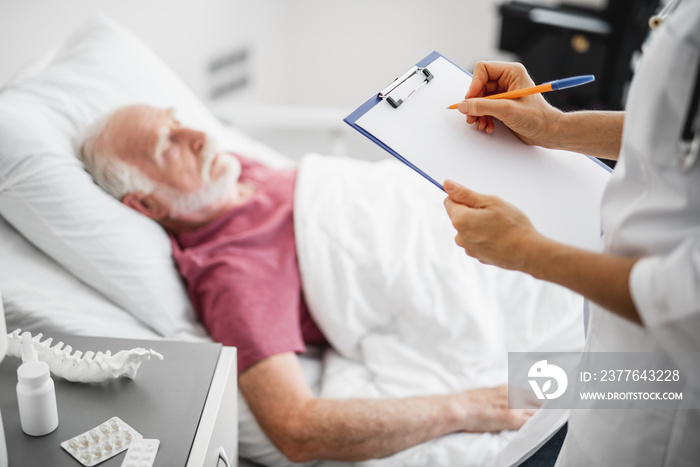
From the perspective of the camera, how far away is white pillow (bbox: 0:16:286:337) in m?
1.11

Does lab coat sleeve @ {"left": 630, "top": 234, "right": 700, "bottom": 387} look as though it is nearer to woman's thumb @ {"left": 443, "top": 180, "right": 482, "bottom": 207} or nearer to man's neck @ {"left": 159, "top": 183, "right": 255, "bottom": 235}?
woman's thumb @ {"left": 443, "top": 180, "right": 482, "bottom": 207}

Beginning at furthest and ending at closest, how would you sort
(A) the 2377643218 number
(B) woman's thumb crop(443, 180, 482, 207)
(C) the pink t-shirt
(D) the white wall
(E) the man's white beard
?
(D) the white wall → (E) the man's white beard → (C) the pink t-shirt → (B) woman's thumb crop(443, 180, 482, 207) → (A) the 2377643218 number

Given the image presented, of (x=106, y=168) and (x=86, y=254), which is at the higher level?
(x=106, y=168)

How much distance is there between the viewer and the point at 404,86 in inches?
37.7

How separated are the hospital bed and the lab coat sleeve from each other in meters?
0.60

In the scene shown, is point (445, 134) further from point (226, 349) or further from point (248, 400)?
point (248, 400)

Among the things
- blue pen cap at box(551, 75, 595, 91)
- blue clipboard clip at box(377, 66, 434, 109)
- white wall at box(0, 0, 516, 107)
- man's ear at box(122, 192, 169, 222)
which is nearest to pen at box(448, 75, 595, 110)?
blue pen cap at box(551, 75, 595, 91)

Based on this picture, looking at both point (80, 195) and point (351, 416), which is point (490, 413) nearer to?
point (351, 416)

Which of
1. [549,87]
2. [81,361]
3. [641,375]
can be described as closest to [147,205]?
[81,361]

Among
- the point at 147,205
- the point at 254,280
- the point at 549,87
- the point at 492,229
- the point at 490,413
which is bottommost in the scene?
the point at 490,413

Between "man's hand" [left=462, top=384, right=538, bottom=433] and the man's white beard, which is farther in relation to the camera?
the man's white beard

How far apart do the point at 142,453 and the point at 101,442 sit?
0.18ft

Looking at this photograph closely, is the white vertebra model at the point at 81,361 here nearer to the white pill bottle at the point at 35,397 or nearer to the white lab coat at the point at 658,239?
the white pill bottle at the point at 35,397

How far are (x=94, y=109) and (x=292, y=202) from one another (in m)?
0.46
